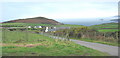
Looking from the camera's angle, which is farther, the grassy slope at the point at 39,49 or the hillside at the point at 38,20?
the hillside at the point at 38,20

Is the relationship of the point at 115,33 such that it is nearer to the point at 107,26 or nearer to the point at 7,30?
the point at 107,26

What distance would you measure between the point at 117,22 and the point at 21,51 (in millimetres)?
9427

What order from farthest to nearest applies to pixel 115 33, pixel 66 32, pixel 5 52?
pixel 66 32 < pixel 115 33 < pixel 5 52

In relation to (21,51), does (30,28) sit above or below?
above

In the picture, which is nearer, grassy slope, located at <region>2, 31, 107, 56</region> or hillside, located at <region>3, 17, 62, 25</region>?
grassy slope, located at <region>2, 31, 107, 56</region>

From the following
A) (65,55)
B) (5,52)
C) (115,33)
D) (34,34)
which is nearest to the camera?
(65,55)

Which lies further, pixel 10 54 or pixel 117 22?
pixel 117 22

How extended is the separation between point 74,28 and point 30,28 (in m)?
6.15

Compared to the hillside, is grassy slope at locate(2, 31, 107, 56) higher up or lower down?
lower down

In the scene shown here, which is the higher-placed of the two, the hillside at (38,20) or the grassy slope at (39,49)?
the hillside at (38,20)

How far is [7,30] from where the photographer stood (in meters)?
14.2

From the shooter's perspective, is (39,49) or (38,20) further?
(38,20)

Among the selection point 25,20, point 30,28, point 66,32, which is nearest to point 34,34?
point 30,28

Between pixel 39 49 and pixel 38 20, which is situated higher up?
pixel 38 20
